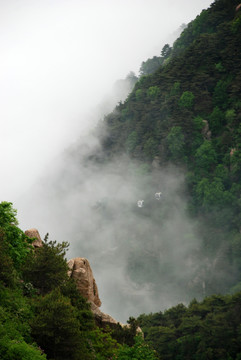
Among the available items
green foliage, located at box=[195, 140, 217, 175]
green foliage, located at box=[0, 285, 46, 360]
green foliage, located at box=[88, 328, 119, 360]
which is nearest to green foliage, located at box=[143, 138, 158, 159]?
green foliage, located at box=[195, 140, 217, 175]

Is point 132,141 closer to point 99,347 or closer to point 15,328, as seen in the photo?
point 99,347

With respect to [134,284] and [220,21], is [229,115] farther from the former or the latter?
[134,284]

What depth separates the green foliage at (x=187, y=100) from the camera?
161 meters

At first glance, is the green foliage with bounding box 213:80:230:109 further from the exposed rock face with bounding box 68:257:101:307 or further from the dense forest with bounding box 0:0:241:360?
the exposed rock face with bounding box 68:257:101:307

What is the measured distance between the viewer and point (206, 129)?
15900 cm

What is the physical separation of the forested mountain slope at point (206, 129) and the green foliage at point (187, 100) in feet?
1.05

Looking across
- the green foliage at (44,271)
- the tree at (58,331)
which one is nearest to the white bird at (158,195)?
the green foliage at (44,271)

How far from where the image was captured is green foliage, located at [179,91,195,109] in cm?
16112

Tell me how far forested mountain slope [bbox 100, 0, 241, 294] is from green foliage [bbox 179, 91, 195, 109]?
12.6 inches

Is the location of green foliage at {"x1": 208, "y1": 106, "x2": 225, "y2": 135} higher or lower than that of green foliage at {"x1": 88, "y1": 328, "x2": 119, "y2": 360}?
higher

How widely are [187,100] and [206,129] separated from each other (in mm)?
11254

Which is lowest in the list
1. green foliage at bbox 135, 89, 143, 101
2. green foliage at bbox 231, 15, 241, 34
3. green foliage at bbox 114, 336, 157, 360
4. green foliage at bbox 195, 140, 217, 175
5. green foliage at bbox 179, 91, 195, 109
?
green foliage at bbox 114, 336, 157, 360

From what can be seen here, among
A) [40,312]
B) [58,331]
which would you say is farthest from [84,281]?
[58,331]

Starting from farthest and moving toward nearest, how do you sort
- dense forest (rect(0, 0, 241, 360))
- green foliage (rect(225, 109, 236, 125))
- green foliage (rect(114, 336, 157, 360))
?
1. green foliage (rect(225, 109, 236, 125))
2. dense forest (rect(0, 0, 241, 360))
3. green foliage (rect(114, 336, 157, 360))
